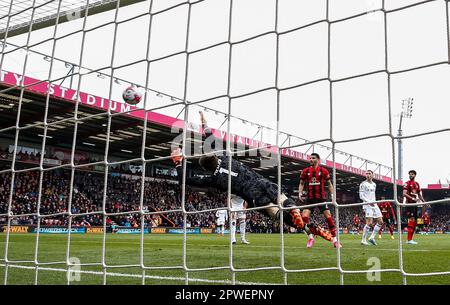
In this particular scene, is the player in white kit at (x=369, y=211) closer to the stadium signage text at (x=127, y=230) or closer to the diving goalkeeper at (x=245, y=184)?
the diving goalkeeper at (x=245, y=184)

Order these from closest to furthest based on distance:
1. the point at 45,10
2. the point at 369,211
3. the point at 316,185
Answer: the point at 45,10, the point at 316,185, the point at 369,211

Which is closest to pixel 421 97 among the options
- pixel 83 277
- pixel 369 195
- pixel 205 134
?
pixel 205 134

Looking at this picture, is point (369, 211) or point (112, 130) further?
point (112, 130)

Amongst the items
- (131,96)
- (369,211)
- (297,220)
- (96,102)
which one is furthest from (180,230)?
(297,220)

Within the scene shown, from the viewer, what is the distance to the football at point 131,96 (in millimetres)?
5512

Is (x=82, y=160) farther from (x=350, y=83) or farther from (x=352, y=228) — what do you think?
(x=350, y=83)

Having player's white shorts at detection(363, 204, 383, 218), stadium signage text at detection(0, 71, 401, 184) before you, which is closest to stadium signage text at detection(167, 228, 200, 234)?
stadium signage text at detection(0, 71, 401, 184)

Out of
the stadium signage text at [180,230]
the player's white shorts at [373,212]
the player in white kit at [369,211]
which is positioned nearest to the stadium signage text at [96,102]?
the player in white kit at [369,211]

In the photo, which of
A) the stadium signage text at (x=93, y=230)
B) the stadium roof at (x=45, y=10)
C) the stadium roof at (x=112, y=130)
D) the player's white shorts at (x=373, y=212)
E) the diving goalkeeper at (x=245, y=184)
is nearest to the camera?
the stadium roof at (x=45, y=10)

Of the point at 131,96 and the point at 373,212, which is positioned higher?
the point at 131,96

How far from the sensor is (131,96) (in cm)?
558

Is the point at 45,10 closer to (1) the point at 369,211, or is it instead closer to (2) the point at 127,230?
(1) the point at 369,211

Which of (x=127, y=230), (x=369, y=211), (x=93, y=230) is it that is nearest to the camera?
(x=369, y=211)
